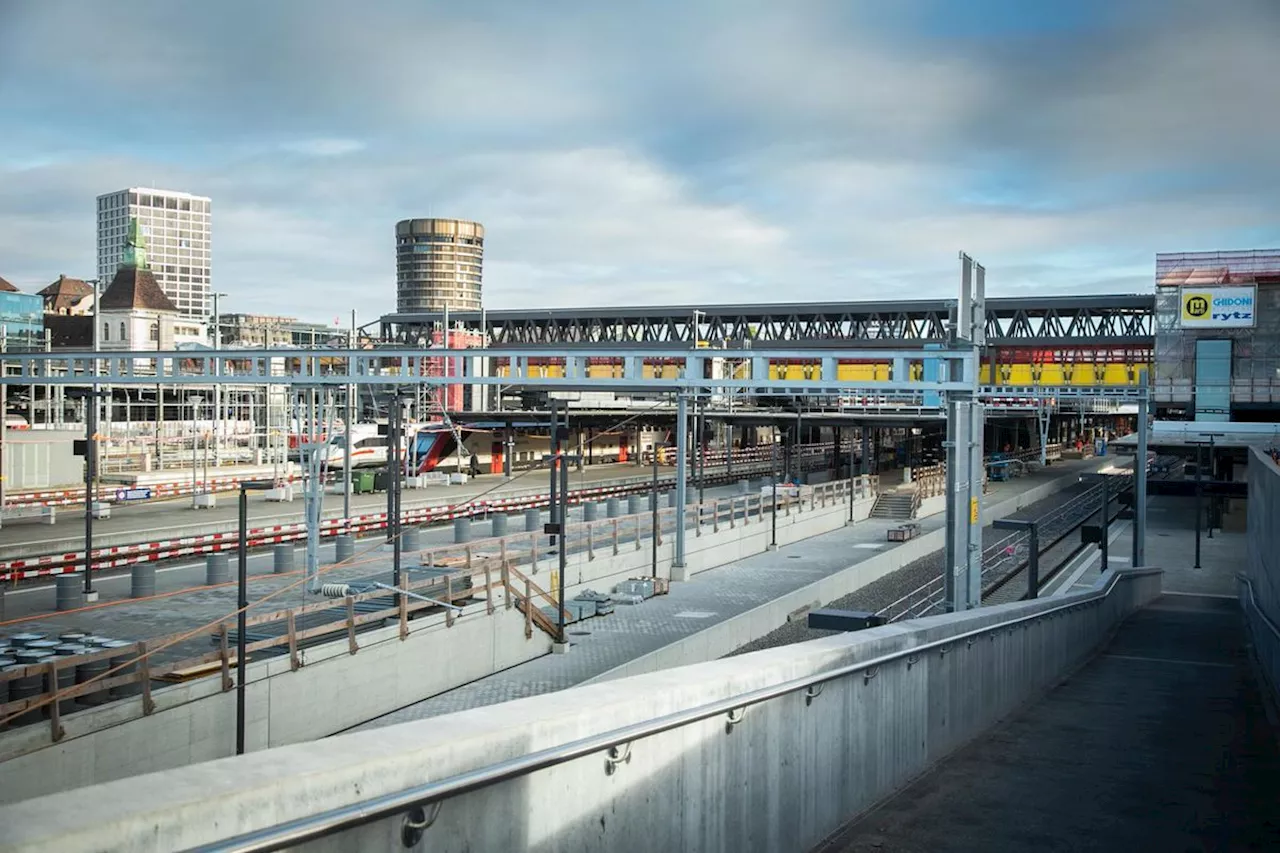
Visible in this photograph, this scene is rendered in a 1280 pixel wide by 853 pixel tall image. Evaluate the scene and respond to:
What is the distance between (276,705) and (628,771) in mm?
11906

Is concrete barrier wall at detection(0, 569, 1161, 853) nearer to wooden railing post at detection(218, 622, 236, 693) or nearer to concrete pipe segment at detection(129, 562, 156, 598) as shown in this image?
wooden railing post at detection(218, 622, 236, 693)

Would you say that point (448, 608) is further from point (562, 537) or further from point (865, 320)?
point (865, 320)

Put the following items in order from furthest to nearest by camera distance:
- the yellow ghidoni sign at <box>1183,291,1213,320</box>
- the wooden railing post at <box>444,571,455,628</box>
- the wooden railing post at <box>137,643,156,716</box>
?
1. the yellow ghidoni sign at <box>1183,291,1213,320</box>
2. the wooden railing post at <box>444,571,455,628</box>
3. the wooden railing post at <box>137,643,156,716</box>

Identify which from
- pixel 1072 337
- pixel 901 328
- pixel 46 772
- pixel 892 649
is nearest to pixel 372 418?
pixel 901 328

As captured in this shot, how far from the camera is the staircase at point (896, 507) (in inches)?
2035

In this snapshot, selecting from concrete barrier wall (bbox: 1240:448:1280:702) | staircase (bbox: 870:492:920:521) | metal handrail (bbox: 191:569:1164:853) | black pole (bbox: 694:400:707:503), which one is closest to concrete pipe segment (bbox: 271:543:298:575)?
black pole (bbox: 694:400:707:503)

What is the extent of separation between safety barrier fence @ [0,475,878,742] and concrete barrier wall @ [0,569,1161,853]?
929 centimetres

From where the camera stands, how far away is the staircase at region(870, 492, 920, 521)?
170 ft

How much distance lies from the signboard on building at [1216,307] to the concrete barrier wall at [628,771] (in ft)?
161

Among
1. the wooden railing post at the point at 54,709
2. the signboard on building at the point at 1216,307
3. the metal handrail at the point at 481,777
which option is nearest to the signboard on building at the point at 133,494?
the wooden railing post at the point at 54,709

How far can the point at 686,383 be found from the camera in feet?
84.7

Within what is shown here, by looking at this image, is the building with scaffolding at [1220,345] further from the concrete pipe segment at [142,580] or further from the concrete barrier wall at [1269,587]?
the concrete pipe segment at [142,580]

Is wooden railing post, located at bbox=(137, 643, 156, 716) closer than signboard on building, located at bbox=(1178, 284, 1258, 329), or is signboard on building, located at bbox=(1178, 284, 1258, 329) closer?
wooden railing post, located at bbox=(137, 643, 156, 716)

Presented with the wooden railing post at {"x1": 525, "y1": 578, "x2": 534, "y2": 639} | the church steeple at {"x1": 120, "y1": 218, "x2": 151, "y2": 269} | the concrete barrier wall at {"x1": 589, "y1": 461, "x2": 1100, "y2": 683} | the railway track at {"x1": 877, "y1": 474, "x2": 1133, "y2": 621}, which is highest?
the church steeple at {"x1": 120, "y1": 218, "x2": 151, "y2": 269}
